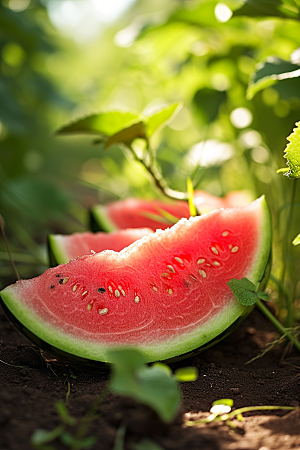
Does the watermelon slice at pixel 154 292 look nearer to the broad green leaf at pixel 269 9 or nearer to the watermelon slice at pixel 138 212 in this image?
the watermelon slice at pixel 138 212

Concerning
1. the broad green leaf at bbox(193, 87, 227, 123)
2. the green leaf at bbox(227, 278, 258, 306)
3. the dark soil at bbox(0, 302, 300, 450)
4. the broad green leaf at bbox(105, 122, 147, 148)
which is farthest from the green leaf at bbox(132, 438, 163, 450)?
the broad green leaf at bbox(193, 87, 227, 123)

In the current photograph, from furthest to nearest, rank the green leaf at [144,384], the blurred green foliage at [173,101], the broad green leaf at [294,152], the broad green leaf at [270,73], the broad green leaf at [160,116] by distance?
the blurred green foliage at [173,101]
the broad green leaf at [160,116]
the broad green leaf at [270,73]
the broad green leaf at [294,152]
the green leaf at [144,384]

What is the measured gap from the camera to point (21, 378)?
678 mm

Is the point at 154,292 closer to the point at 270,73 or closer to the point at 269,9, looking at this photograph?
the point at 270,73

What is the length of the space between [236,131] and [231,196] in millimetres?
310

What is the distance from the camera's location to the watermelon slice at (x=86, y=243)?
994 mm

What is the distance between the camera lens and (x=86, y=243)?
1.06 meters

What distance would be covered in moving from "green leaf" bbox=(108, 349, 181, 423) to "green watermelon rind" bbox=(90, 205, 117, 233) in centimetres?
78

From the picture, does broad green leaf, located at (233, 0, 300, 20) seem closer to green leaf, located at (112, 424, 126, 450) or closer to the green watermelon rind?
the green watermelon rind

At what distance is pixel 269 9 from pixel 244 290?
0.72 metres

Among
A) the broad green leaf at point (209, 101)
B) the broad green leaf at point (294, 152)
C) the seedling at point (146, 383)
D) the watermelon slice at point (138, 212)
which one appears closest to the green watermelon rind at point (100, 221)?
the watermelon slice at point (138, 212)

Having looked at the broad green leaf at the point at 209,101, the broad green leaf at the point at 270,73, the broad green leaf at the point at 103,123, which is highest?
the broad green leaf at the point at 270,73

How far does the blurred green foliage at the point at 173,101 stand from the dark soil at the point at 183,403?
34cm

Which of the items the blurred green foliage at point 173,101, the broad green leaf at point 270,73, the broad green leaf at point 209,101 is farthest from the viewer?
the broad green leaf at point 209,101
